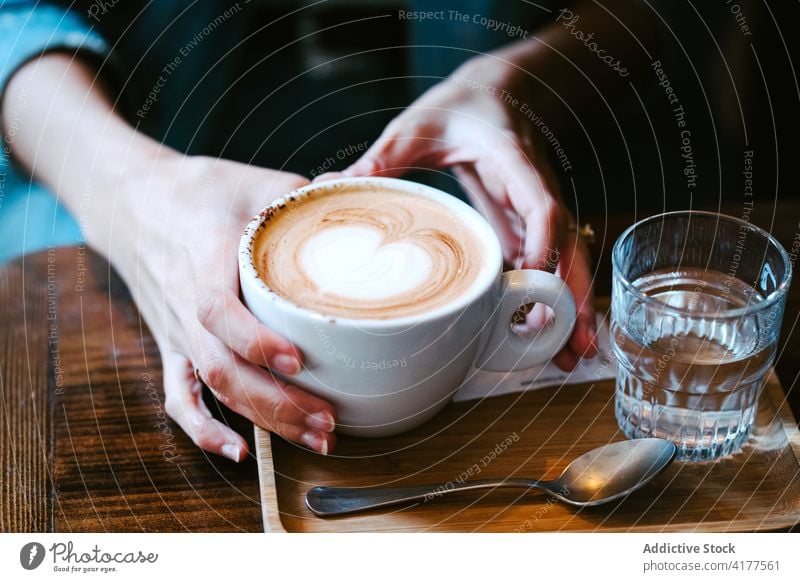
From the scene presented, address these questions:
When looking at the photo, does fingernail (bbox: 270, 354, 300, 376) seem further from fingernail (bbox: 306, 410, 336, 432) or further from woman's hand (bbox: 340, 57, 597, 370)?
woman's hand (bbox: 340, 57, 597, 370)

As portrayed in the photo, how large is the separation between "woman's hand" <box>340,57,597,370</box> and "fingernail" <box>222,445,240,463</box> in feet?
0.49

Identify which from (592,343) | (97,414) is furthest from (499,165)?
(97,414)

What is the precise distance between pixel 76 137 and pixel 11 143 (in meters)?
0.06

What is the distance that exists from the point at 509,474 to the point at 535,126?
0.82ft

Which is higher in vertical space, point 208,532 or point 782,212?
point 782,212

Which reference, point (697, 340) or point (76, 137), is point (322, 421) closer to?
point (697, 340)

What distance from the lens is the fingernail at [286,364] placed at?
1.15 feet

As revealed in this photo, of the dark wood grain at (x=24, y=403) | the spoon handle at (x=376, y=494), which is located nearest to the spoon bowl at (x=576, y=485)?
the spoon handle at (x=376, y=494)

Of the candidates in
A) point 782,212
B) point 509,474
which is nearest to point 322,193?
point 509,474

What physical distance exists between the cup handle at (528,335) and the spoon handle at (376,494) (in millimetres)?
61

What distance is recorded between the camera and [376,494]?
36cm

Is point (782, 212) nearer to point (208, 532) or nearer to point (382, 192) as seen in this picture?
point (382, 192)

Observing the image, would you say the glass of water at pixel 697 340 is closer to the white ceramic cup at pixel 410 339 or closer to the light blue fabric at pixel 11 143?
the white ceramic cup at pixel 410 339

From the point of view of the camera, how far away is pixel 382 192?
41cm
